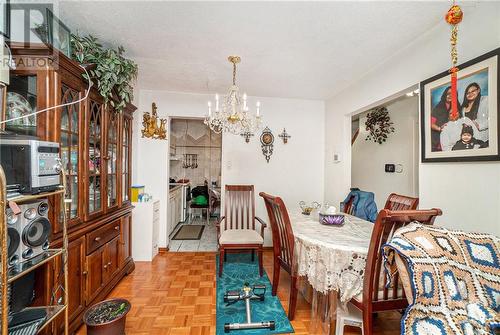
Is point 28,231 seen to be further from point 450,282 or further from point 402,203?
point 402,203

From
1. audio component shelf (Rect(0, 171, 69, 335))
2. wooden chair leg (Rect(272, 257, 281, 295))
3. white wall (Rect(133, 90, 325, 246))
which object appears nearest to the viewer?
audio component shelf (Rect(0, 171, 69, 335))

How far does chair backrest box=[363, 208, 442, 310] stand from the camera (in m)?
1.28

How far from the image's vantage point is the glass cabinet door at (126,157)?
2.60 m

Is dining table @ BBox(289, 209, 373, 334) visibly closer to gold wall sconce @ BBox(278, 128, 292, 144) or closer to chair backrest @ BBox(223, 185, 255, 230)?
chair backrest @ BBox(223, 185, 255, 230)

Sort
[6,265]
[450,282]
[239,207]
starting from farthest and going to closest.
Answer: [239,207] → [450,282] → [6,265]

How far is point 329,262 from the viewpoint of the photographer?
154 cm

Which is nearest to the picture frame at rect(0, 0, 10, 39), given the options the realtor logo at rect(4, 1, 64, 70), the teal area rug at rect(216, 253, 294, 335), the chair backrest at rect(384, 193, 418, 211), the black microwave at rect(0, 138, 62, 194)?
the realtor logo at rect(4, 1, 64, 70)

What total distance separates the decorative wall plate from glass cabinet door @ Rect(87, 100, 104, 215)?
2216mm

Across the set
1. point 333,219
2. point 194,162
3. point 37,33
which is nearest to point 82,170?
point 37,33

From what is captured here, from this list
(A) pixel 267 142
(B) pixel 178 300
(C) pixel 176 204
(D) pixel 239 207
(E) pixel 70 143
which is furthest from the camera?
(C) pixel 176 204

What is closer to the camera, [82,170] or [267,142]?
[82,170]

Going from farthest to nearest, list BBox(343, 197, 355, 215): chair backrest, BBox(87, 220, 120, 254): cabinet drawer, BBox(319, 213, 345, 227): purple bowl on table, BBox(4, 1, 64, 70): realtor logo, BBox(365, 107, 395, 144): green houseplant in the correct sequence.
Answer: BBox(365, 107, 395, 144): green houseplant, BBox(343, 197, 355, 215): chair backrest, BBox(319, 213, 345, 227): purple bowl on table, BBox(87, 220, 120, 254): cabinet drawer, BBox(4, 1, 64, 70): realtor logo

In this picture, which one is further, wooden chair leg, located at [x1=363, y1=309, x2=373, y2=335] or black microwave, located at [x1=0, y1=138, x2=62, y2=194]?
wooden chair leg, located at [x1=363, y1=309, x2=373, y2=335]

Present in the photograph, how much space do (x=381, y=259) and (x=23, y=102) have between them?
2454mm
